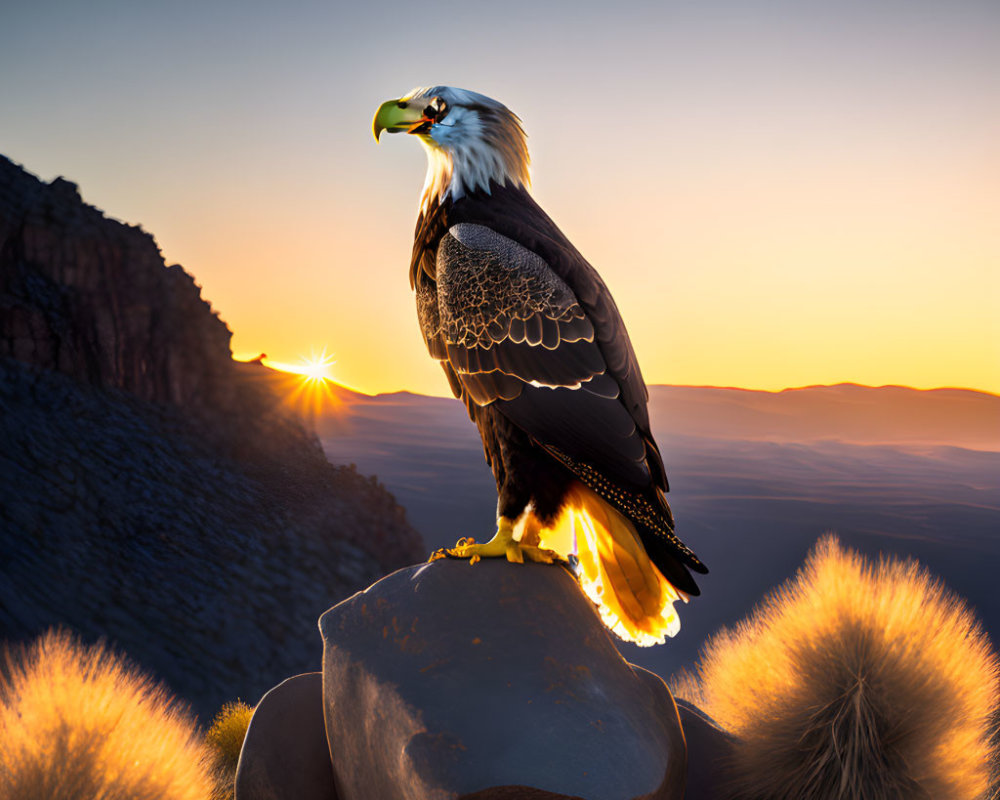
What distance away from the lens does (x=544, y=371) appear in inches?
151

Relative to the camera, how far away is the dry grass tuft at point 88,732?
364 cm

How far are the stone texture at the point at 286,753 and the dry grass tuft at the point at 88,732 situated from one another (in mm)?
275

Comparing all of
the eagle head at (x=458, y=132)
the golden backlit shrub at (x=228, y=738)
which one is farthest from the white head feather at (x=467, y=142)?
the golden backlit shrub at (x=228, y=738)

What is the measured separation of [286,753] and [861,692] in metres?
3.30

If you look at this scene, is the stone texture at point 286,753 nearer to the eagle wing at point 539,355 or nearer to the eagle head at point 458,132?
the eagle wing at point 539,355

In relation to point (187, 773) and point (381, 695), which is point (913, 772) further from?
point (187, 773)

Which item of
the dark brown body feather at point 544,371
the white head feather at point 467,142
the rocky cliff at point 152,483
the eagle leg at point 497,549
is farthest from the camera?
the rocky cliff at point 152,483

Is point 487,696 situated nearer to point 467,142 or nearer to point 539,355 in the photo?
point 539,355

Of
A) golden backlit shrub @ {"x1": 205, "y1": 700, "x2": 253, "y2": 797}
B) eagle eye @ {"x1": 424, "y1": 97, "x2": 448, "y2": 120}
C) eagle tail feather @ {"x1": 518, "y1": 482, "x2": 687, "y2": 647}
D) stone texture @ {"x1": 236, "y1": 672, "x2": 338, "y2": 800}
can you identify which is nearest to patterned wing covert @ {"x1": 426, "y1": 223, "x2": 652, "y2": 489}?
eagle tail feather @ {"x1": 518, "y1": 482, "x2": 687, "y2": 647}

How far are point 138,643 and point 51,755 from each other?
72.2ft

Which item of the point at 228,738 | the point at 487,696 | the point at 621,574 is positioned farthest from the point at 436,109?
the point at 228,738

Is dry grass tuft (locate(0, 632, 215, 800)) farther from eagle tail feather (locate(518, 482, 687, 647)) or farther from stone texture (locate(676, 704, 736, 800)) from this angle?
stone texture (locate(676, 704, 736, 800))

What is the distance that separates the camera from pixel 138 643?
22922 mm

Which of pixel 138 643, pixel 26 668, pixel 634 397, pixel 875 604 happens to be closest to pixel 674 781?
pixel 875 604
